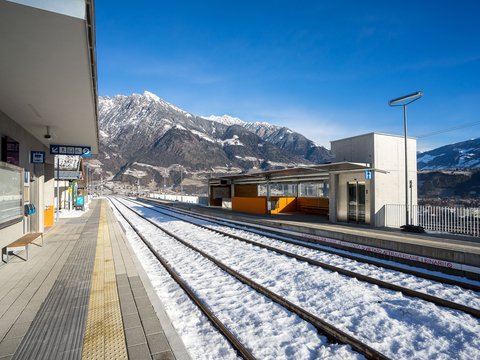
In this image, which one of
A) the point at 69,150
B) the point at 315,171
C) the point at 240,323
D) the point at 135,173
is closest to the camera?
the point at 240,323

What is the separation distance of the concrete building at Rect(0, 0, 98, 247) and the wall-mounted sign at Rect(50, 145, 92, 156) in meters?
0.73

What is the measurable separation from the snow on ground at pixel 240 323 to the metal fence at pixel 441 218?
1220cm

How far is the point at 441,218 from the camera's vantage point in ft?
46.1

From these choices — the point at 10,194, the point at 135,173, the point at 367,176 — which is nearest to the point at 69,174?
the point at 10,194

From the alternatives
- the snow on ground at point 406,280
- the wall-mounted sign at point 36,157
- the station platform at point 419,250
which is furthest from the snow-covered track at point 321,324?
the wall-mounted sign at point 36,157

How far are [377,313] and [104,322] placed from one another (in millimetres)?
4639

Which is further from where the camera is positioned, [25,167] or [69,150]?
[69,150]

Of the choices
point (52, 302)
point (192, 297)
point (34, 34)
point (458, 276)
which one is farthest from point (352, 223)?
point (34, 34)

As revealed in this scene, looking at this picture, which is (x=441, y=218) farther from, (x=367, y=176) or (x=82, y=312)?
(x=82, y=312)

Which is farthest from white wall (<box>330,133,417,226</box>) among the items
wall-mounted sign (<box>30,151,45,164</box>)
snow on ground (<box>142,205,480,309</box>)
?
wall-mounted sign (<box>30,151,45,164</box>)

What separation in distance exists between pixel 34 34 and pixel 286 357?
18.9 ft

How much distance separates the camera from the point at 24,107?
791cm

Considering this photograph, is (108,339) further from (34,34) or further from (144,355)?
(34,34)

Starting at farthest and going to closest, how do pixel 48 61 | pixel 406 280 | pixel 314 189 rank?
1. pixel 314 189
2. pixel 406 280
3. pixel 48 61
